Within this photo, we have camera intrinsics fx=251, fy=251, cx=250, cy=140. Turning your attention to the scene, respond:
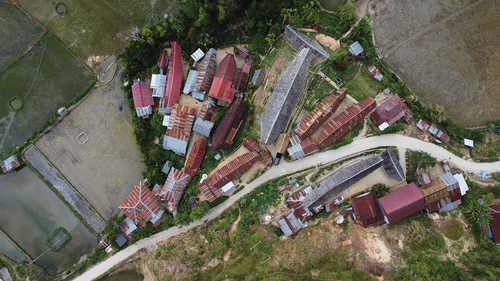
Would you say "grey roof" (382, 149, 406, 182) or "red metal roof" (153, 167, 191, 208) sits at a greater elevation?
"red metal roof" (153, 167, 191, 208)

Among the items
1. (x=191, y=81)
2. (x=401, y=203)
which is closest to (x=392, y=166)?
(x=401, y=203)

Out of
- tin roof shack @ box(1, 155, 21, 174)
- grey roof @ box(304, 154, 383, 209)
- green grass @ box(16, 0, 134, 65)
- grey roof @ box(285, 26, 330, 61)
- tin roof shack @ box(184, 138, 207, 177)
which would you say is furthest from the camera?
green grass @ box(16, 0, 134, 65)

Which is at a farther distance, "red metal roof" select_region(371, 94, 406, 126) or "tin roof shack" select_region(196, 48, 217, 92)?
"tin roof shack" select_region(196, 48, 217, 92)

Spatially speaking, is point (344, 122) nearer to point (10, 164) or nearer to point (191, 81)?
point (191, 81)

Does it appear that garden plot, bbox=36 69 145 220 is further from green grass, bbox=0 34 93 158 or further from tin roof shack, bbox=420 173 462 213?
tin roof shack, bbox=420 173 462 213

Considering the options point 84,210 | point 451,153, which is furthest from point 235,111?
point 451,153

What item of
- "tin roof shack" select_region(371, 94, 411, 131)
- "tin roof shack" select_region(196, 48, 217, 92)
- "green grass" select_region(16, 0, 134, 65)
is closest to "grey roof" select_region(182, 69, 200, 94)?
"tin roof shack" select_region(196, 48, 217, 92)
